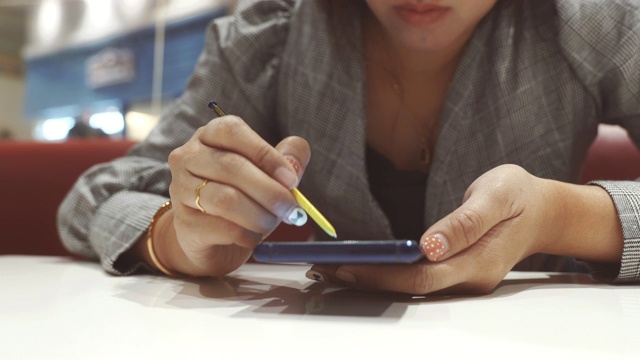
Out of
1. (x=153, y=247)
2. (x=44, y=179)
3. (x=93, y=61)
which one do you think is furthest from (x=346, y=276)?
(x=93, y=61)

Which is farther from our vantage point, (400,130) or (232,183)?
(400,130)

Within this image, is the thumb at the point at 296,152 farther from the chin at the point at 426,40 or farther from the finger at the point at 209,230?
the chin at the point at 426,40

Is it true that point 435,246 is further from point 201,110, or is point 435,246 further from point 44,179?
point 44,179

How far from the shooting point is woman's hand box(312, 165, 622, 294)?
0.45 metres

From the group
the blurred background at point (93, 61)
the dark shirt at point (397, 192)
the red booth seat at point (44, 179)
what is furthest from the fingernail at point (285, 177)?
the blurred background at point (93, 61)

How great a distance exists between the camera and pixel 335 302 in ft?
1.49

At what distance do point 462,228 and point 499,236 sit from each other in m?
0.05

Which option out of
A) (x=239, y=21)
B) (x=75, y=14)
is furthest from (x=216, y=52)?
(x=75, y=14)

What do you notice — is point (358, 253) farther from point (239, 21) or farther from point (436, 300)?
point (239, 21)

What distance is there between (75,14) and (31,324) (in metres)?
4.47

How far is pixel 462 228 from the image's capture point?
453mm

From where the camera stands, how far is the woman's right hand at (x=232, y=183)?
46 cm

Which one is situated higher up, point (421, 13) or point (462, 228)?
point (421, 13)

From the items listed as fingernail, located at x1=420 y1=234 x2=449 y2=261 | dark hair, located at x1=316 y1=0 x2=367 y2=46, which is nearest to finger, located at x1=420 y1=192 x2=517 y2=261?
fingernail, located at x1=420 y1=234 x2=449 y2=261
